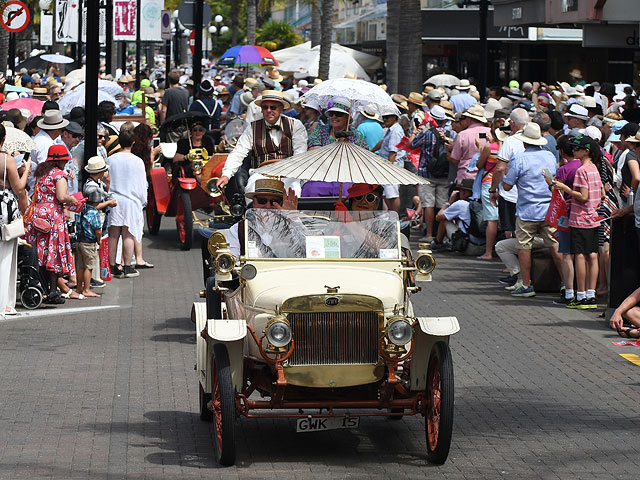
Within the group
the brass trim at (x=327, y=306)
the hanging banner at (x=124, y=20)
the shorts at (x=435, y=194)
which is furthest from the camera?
the hanging banner at (x=124, y=20)

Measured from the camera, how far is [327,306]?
7.45 m

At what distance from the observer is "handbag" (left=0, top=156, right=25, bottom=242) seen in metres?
12.7

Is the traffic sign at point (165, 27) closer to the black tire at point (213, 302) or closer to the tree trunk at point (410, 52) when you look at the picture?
the tree trunk at point (410, 52)

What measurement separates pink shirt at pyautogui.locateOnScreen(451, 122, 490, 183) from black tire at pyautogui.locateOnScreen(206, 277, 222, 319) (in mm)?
9387

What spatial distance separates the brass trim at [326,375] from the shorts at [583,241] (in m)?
6.73

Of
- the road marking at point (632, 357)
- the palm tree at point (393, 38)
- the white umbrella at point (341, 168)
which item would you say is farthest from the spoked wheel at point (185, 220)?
the palm tree at point (393, 38)

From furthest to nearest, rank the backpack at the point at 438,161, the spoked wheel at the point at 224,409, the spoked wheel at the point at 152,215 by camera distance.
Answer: the spoked wheel at the point at 152,215 → the backpack at the point at 438,161 → the spoked wheel at the point at 224,409

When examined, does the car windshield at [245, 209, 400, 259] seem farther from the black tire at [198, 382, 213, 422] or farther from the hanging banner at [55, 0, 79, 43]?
the hanging banner at [55, 0, 79, 43]

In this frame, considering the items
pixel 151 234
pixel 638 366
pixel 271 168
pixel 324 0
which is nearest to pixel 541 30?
pixel 324 0

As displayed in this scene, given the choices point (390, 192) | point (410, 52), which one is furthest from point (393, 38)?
point (390, 192)

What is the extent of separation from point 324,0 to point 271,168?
3970 centimetres

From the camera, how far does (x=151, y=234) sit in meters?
20.1

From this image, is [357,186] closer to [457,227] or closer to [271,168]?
[271,168]

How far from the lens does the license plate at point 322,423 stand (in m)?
7.50
